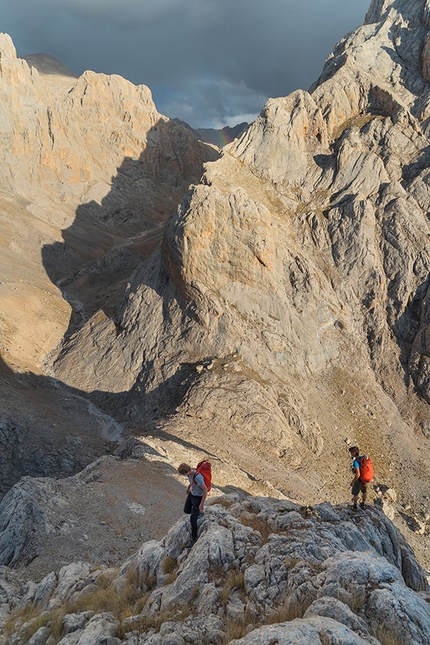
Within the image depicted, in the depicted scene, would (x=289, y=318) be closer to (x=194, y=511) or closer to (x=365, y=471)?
(x=365, y=471)

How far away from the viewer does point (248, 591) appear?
31.3ft

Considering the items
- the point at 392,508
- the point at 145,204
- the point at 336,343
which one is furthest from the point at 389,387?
the point at 145,204

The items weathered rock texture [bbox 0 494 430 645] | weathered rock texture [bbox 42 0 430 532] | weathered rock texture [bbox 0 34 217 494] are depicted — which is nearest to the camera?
weathered rock texture [bbox 0 494 430 645]

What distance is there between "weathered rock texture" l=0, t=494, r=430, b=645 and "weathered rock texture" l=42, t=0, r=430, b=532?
18.2 m

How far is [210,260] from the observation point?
4316 cm

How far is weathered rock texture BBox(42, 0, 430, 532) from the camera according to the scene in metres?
36.4

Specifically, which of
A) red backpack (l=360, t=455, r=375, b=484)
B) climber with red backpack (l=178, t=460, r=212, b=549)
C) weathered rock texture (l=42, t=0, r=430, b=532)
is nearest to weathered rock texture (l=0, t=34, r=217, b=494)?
weathered rock texture (l=42, t=0, r=430, b=532)

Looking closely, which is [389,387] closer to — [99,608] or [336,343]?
[336,343]

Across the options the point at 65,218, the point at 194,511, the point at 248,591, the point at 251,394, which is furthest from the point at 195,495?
the point at 65,218

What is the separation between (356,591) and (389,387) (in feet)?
125

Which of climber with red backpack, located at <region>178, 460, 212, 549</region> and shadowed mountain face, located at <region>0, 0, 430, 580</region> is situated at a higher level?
shadowed mountain face, located at <region>0, 0, 430, 580</region>

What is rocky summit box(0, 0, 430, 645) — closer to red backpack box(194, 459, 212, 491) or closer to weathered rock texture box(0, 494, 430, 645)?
weathered rock texture box(0, 494, 430, 645)

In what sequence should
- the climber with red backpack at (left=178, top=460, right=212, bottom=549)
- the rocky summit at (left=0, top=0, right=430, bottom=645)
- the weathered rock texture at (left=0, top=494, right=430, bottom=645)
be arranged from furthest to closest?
1. the climber with red backpack at (left=178, top=460, right=212, bottom=549)
2. the rocky summit at (left=0, top=0, right=430, bottom=645)
3. the weathered rock texture at (left=0, top=494, right=430, bottom=645)

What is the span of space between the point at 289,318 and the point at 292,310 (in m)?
1.01
